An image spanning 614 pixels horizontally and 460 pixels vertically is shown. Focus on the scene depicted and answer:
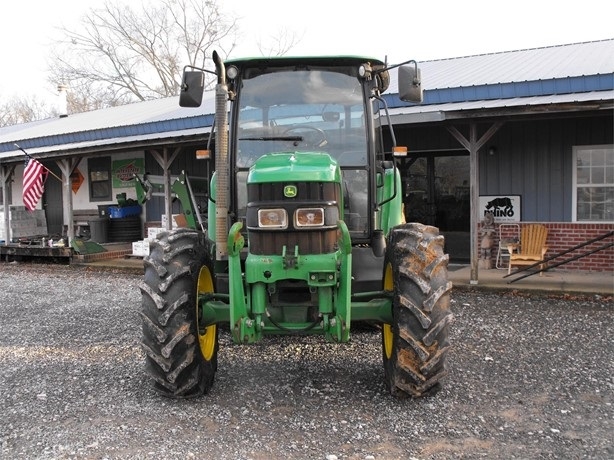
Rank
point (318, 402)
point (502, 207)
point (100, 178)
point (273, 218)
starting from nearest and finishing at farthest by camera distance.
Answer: point (273, 218) → point (318, 402) → point (502, 207) → point (100, 178)

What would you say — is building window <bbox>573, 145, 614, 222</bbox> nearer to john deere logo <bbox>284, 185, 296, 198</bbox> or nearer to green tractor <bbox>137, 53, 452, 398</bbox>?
green tractor <bbox>137, 53, 452, 398</bbox>

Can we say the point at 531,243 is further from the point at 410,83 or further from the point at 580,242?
the point at 410,83

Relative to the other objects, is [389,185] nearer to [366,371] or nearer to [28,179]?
[366,371]

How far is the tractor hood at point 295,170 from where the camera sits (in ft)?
12.3

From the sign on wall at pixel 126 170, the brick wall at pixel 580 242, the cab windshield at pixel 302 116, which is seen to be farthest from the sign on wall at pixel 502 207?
the sign on wall at pixel 126 170

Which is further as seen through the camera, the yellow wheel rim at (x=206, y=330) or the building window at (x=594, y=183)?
the building window at (x=594, y=183)

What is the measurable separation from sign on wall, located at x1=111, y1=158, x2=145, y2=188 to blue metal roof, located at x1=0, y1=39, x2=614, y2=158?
2.57 ft

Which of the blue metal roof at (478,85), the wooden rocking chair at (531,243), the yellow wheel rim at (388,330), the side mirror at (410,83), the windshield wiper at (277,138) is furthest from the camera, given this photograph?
the wooden rocking chair at (531,243)

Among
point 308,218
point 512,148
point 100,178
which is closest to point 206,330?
point 308,218

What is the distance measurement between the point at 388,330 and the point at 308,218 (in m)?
1.15

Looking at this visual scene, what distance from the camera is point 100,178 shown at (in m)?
15.2

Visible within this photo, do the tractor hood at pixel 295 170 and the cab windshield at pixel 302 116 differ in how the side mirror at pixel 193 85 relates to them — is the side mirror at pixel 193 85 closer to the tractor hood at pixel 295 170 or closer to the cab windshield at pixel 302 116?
the cab windshield at pixel 302 116

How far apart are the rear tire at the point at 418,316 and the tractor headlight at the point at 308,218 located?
24.0 inches

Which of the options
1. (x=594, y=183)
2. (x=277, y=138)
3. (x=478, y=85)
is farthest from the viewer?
(x=478, y=85)
